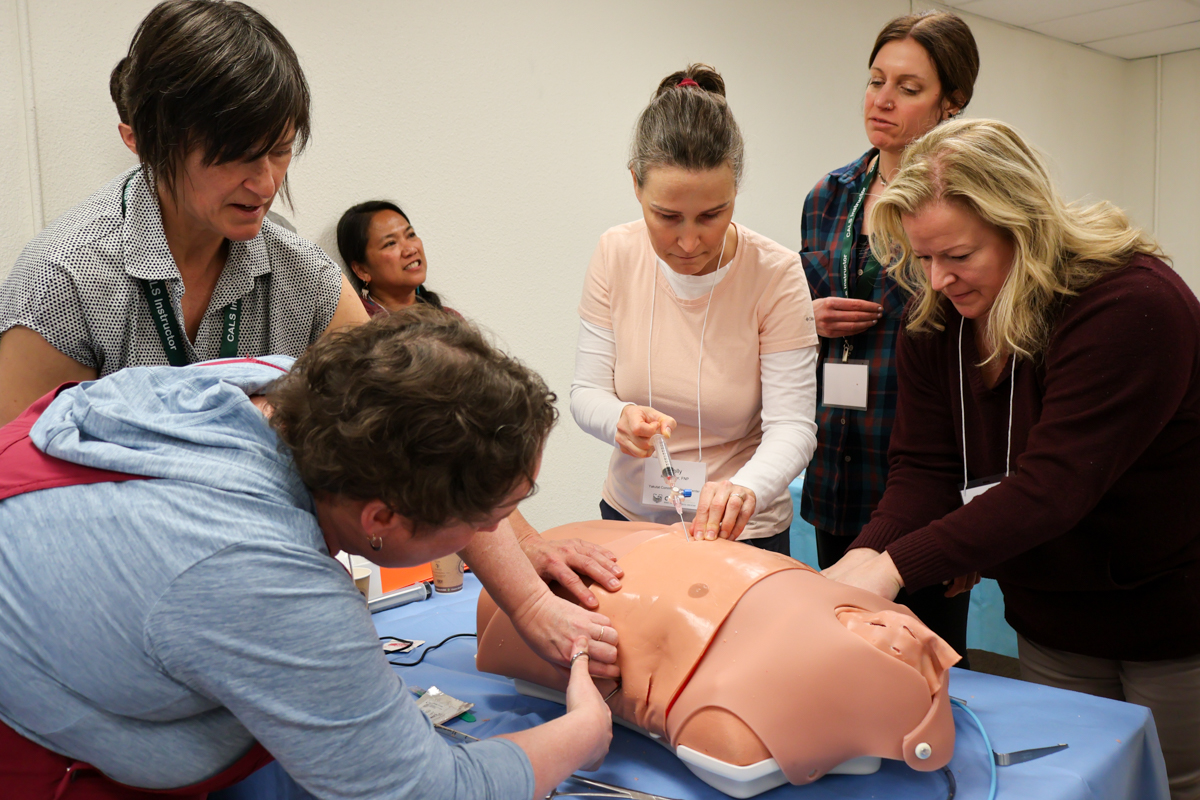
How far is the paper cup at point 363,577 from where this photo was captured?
1.65 meters

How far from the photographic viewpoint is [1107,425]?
49.9 inches

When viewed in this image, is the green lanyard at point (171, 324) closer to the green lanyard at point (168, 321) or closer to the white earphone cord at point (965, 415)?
the green lanyard at point (168, 321)

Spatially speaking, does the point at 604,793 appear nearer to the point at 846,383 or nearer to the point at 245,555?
the point at 245,555

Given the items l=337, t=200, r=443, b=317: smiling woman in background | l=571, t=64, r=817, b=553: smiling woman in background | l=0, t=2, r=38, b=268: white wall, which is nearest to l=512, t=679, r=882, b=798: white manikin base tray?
l=571, t=64, r=817, b=553: smiling woman in background

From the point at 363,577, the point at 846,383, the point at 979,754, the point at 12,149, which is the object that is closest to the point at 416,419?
the point at 979,754

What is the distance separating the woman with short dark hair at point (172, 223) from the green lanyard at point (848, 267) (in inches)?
54.3

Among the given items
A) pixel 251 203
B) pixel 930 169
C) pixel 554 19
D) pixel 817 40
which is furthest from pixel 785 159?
pixel 251 203

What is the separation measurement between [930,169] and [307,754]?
1.22 meters

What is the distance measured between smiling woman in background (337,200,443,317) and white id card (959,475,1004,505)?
2.16 metres

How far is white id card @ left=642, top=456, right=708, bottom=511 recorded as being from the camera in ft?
5.68

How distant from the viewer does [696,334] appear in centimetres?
177

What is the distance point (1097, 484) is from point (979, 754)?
0.45m

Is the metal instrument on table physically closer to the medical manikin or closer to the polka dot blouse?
the medical manikin

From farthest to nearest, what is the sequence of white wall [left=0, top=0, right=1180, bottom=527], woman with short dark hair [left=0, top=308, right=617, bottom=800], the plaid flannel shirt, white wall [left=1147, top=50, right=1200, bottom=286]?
1. white wall [left=1147, top=50, right=1200, bottom=286]
2. white wall [left=0, top=0, right=1180, bottom=527]
3. the plaid flannel shirt
4. woman with short dark hair [left=0, top=308, right=617, bottom=800]
